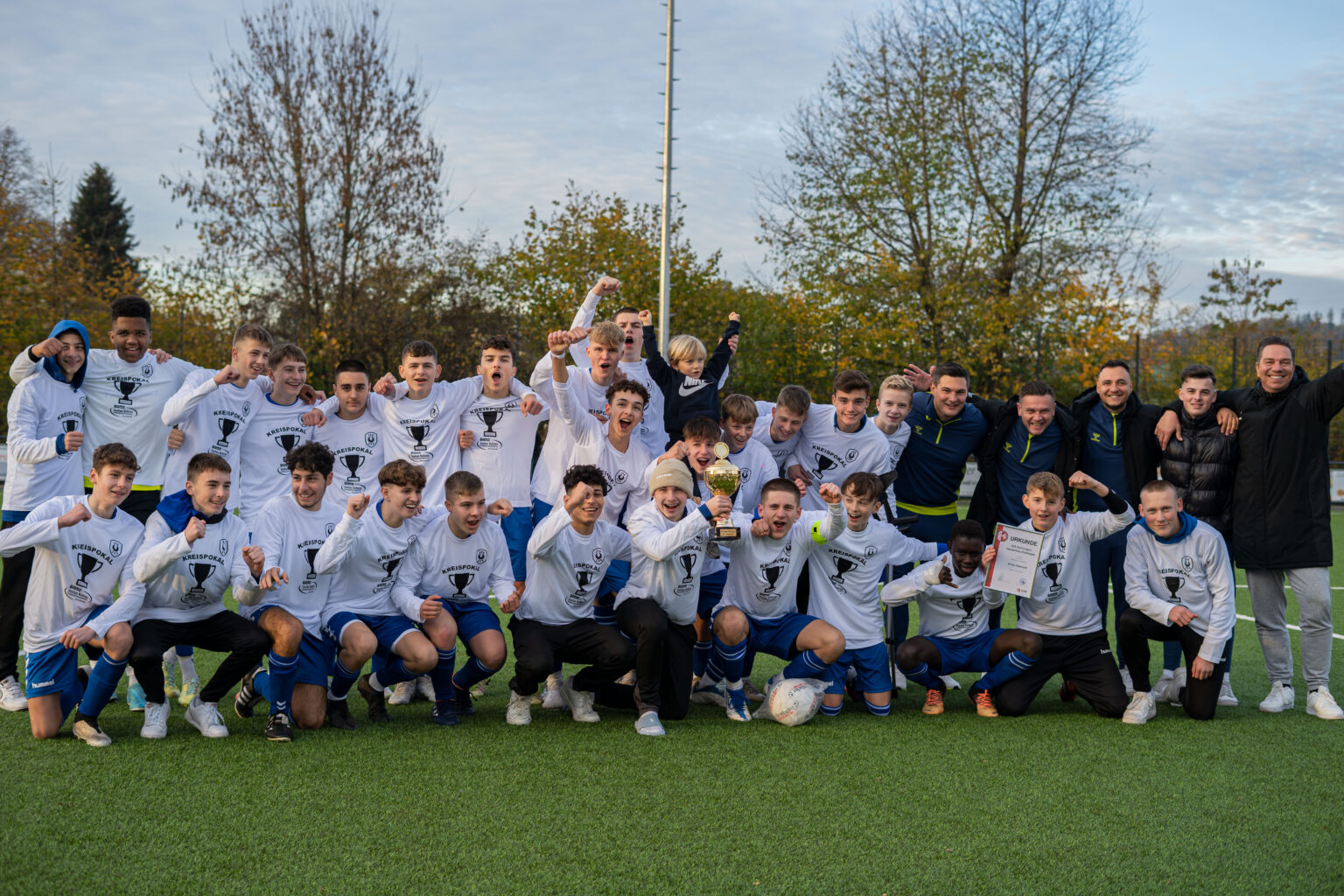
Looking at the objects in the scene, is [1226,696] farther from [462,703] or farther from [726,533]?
[462,703]

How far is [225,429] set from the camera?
18.0 feet

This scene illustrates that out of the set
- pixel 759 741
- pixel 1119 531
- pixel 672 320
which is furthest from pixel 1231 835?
pixel 672 320

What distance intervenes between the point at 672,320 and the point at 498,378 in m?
14.6

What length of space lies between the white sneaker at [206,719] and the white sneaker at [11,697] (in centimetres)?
89

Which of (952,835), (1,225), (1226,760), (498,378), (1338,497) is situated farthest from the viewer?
(1,225)

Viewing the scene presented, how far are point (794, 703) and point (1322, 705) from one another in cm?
269

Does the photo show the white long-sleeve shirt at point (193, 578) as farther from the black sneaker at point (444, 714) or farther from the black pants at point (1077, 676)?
the black pants at point (1077, 676)

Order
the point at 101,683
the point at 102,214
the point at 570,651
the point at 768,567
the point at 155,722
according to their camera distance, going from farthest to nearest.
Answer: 1. the point at 102,214
2. the point at 768,567
3. the point at 570,651
4. the point at 155,722
5. the point at 101,683

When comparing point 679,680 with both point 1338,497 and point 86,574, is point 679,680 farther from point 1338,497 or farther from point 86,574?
point 1338,497

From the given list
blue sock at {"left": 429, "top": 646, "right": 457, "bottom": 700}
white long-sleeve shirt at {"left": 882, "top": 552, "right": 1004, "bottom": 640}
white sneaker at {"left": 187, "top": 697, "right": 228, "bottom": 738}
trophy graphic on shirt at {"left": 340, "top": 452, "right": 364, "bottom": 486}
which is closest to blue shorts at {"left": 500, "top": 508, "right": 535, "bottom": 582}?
trophy graphic on shirt at {"left": 340, "top": 452, "right": 364, "bottom": 486}

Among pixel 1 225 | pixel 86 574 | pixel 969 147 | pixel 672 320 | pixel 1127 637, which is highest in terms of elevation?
pixel 969 147

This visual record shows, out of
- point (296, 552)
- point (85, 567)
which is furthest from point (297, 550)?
point (85, 567)

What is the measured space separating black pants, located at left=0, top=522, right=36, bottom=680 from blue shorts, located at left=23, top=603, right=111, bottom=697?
618mm

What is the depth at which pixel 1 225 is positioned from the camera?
19500 mm
